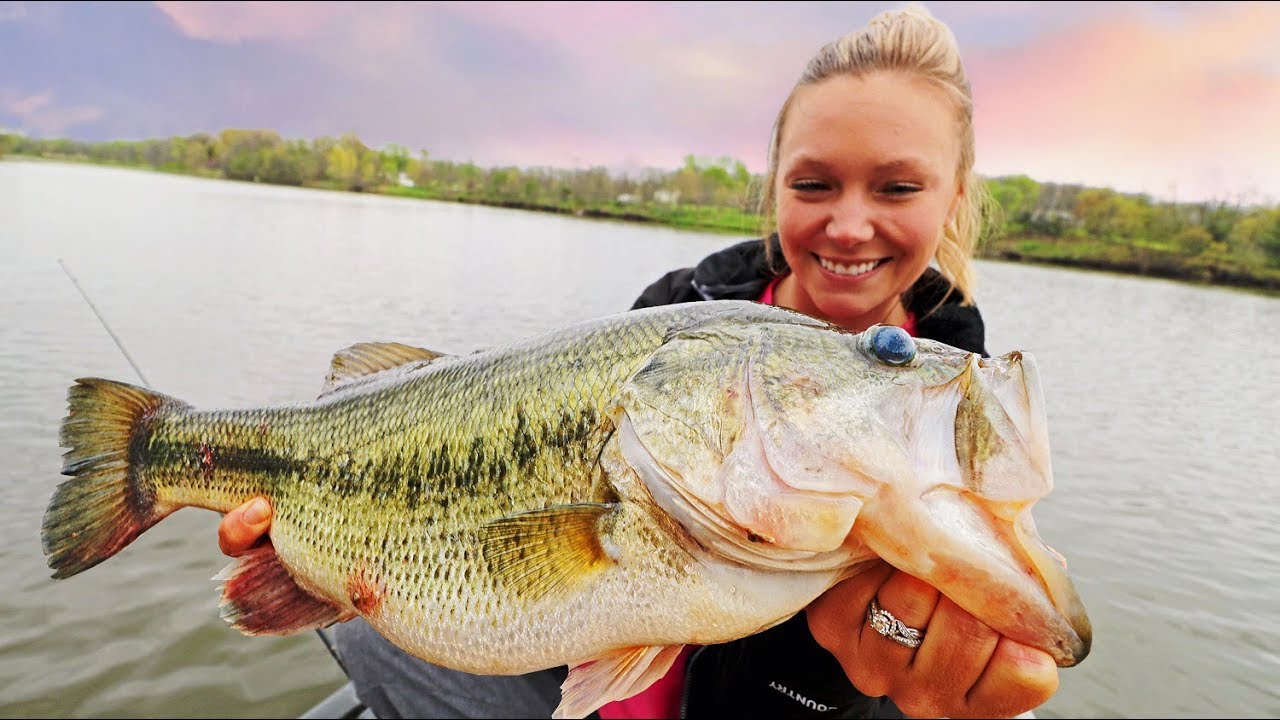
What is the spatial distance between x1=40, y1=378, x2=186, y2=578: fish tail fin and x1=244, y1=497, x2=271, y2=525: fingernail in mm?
385

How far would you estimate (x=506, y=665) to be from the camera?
1.55 metres

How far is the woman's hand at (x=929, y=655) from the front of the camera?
1.29 metres

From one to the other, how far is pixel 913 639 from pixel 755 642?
0.86 metres

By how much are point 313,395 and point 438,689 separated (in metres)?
5.80

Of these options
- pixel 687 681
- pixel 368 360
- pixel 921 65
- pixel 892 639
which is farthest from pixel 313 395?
pixel 892 639

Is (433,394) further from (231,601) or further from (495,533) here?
(231,601)

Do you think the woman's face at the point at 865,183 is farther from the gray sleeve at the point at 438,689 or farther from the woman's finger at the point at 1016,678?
the gray sleeve at the point at 438,689

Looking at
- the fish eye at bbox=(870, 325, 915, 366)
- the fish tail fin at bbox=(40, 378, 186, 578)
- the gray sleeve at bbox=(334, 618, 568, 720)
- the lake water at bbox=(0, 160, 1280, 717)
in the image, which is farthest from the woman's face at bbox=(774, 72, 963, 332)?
the lake water at bbox=(0, 160, 1280, 717)

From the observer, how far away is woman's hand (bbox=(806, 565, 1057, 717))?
50.6 inches

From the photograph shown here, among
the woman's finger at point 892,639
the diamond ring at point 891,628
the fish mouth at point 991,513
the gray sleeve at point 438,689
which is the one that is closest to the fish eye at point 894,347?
the fish mouth at point 991,513

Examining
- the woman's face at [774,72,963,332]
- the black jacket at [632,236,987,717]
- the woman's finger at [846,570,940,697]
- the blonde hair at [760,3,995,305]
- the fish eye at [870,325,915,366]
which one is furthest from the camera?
the blonde hair at [760,3,995,305]

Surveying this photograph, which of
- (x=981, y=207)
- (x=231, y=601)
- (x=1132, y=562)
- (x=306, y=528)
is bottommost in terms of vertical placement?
(x=1132, y=562)

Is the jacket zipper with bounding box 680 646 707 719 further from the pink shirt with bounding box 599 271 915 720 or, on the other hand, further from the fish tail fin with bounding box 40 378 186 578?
the fish tail fin with bounding box 40 378 186 578

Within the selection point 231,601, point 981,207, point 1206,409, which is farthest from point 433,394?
point 1206,409
